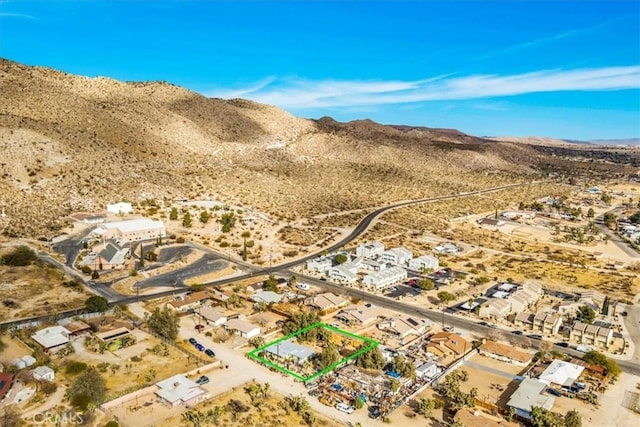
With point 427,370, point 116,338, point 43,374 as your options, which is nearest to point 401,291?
point 427,370

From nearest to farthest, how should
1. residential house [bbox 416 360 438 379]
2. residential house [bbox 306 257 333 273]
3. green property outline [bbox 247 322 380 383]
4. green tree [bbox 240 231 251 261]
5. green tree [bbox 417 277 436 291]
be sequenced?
1. green property outline [bbox 247 322 380 383]
2. residential house [bbox 416 360 438 379]
3. green tree [bbox 417 277 436 291]
4. residential house [bbox 306 257 333 273]
5. green tree [bbox 240 231 251 261]

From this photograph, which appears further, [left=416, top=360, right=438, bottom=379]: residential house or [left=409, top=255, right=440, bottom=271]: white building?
[left=409, top=255, right=440, bottom=271]: white building

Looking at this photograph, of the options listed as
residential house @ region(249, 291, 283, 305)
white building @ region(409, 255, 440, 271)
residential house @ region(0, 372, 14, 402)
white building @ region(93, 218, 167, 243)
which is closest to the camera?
residential house @ region(0, 372, 14, 402)

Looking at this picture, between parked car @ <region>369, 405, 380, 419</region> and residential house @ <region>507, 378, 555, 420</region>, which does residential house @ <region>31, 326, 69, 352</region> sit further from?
residential house @ <region>507, 378, 555, 420</region>

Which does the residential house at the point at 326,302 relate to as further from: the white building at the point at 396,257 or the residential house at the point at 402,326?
the white building at the point at 396,257

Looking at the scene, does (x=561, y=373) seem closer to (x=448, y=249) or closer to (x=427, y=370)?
(x=427, y=370)

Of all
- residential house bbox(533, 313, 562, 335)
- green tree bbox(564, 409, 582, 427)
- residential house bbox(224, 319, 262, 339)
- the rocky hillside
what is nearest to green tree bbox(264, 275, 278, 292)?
residential house bbox(224, 319, 262, 339)

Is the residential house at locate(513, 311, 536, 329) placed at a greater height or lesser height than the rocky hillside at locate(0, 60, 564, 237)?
lesser
